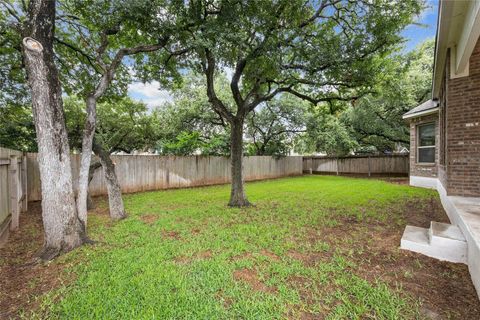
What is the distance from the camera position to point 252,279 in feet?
8.70

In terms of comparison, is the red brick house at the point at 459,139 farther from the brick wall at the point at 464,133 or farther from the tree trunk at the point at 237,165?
the tree trunk at the point at 237,165

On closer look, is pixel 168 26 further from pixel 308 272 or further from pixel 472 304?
pixel 472 304

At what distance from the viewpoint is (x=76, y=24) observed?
239 inches

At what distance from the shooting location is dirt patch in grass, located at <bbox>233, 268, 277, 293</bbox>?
8.02 feet

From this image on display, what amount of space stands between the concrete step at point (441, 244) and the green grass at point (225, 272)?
25.8 inches

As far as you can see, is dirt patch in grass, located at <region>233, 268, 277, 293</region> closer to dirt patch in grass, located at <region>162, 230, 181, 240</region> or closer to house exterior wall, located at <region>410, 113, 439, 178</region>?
dirt patch in grass, located at <region>162, 230, 181, 240</region>

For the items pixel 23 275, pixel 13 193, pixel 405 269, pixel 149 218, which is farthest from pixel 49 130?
pixel 405 269

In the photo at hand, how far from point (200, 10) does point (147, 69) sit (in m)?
2.85

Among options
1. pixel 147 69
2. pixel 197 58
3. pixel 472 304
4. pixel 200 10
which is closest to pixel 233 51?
pixel 200 10

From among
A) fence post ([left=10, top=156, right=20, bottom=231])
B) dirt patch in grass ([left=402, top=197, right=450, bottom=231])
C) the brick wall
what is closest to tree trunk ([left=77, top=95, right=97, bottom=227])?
fence post ([left=10, top=156, right=20, bottom=231])

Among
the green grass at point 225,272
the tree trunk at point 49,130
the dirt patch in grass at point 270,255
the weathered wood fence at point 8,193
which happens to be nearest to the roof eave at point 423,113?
the green grass at point 225,272

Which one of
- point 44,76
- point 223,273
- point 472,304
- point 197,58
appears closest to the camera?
point 472,304

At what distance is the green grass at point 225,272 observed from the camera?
2125mm

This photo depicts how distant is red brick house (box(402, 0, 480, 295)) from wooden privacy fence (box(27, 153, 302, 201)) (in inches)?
356
